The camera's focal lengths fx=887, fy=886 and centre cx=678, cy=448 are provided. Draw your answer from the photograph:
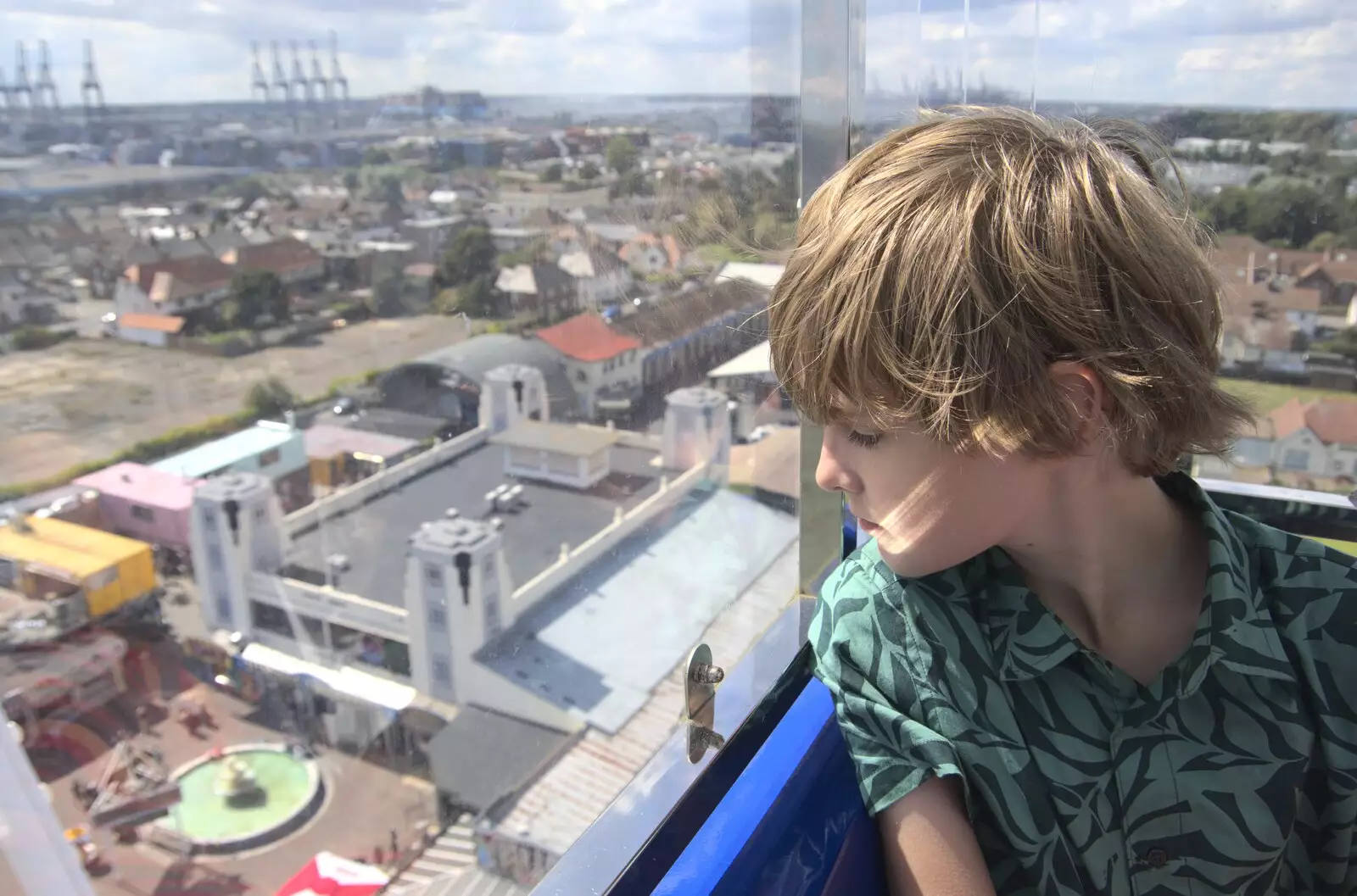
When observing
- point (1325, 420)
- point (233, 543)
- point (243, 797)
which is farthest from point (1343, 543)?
point (233, 543)

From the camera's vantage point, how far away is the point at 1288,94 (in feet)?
4.92

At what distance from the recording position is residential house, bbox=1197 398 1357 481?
1.44 meters

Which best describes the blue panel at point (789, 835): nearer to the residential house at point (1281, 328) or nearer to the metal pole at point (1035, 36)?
the metal pole at point (1035, 36)

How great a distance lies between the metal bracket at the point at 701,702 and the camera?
71 cm

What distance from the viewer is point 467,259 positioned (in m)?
1.42


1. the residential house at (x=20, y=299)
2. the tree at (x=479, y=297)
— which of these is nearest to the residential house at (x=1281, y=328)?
the tree at (x=479, y=297)

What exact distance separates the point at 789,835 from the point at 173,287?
1041mm

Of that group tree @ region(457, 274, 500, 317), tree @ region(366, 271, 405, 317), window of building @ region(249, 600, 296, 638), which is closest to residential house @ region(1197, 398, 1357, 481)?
tree @ region(457, 274, 500, 317)

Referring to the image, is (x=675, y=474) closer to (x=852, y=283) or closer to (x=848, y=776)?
(x=848, y=776)

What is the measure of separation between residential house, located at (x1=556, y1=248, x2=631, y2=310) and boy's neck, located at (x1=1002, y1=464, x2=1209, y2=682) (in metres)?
0.74

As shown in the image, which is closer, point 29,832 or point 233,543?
point 29,832

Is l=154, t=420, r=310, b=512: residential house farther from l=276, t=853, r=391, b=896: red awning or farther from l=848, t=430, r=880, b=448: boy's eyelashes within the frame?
l=848, t=430, r=880, b=448: boy's eyelashes

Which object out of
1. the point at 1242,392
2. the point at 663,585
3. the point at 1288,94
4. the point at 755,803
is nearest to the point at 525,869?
the point at 755,803

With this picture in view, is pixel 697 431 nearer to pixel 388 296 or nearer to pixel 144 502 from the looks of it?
pixel 388 296
